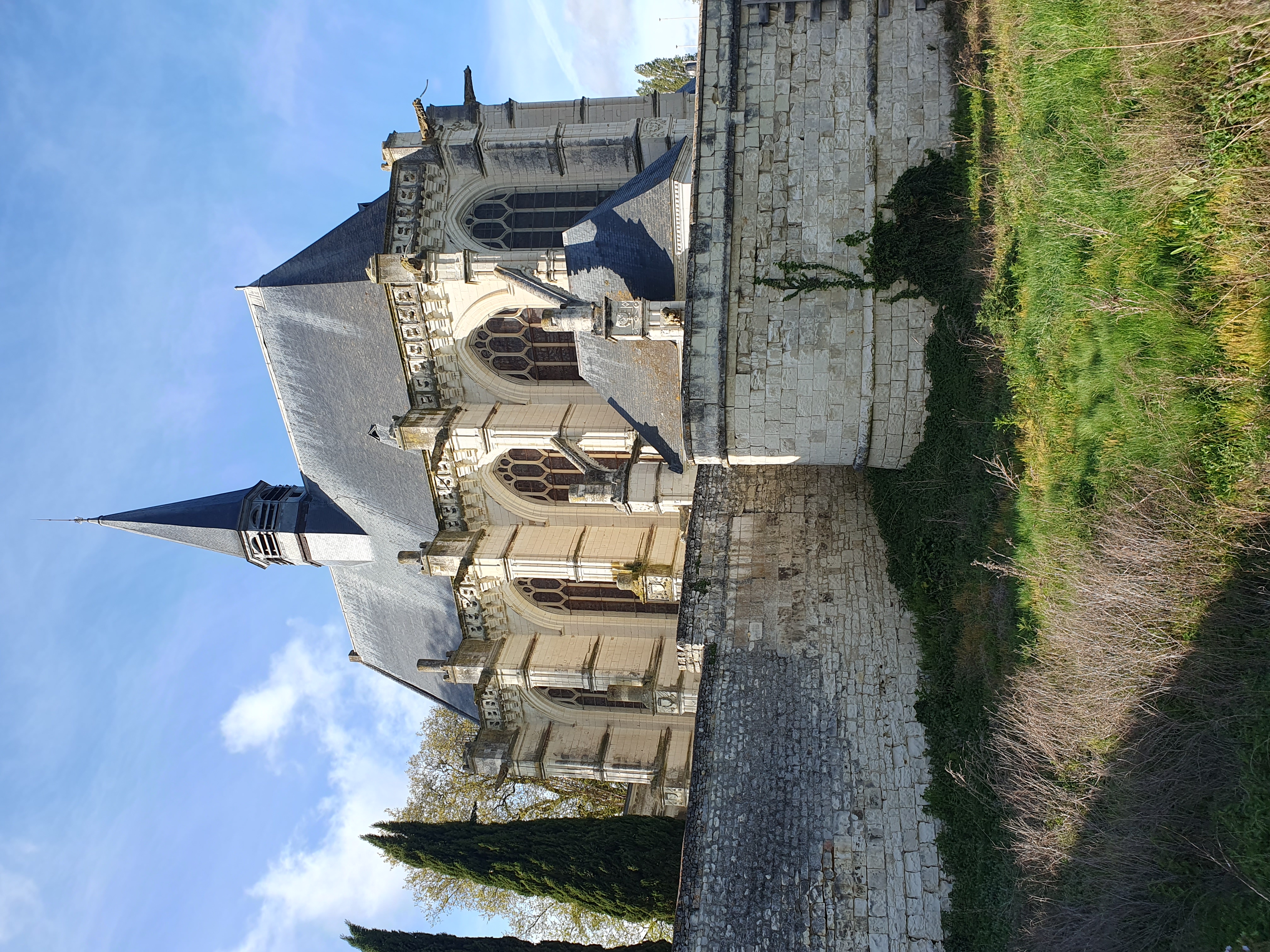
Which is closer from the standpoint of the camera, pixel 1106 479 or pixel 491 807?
pixel 1106 479

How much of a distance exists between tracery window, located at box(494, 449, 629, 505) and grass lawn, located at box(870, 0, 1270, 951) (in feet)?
24.1

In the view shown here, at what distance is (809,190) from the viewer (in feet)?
31.2

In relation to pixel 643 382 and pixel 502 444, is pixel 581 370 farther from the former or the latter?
pixel 502 444

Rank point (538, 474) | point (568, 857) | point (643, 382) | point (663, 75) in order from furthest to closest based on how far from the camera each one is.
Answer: point (663, 75) → point (538, 474) → point (568, 857) → point (643, 382)

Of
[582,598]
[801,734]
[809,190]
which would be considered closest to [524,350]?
[582,598]

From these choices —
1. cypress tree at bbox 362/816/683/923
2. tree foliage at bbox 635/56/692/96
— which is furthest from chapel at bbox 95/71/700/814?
tree foliage at bbox 635/56/692/96

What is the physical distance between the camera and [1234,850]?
18.5 feet

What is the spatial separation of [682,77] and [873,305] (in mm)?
22258

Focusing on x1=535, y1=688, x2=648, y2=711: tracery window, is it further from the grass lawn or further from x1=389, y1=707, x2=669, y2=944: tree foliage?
the grass lawn

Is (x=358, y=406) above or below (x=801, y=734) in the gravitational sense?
above

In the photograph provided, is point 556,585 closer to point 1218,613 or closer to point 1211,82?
point 1218,613

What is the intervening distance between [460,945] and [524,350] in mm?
10301

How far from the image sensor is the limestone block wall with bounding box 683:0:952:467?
30.7 ft

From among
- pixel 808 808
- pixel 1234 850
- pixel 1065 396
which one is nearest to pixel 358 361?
pixel 808 808
